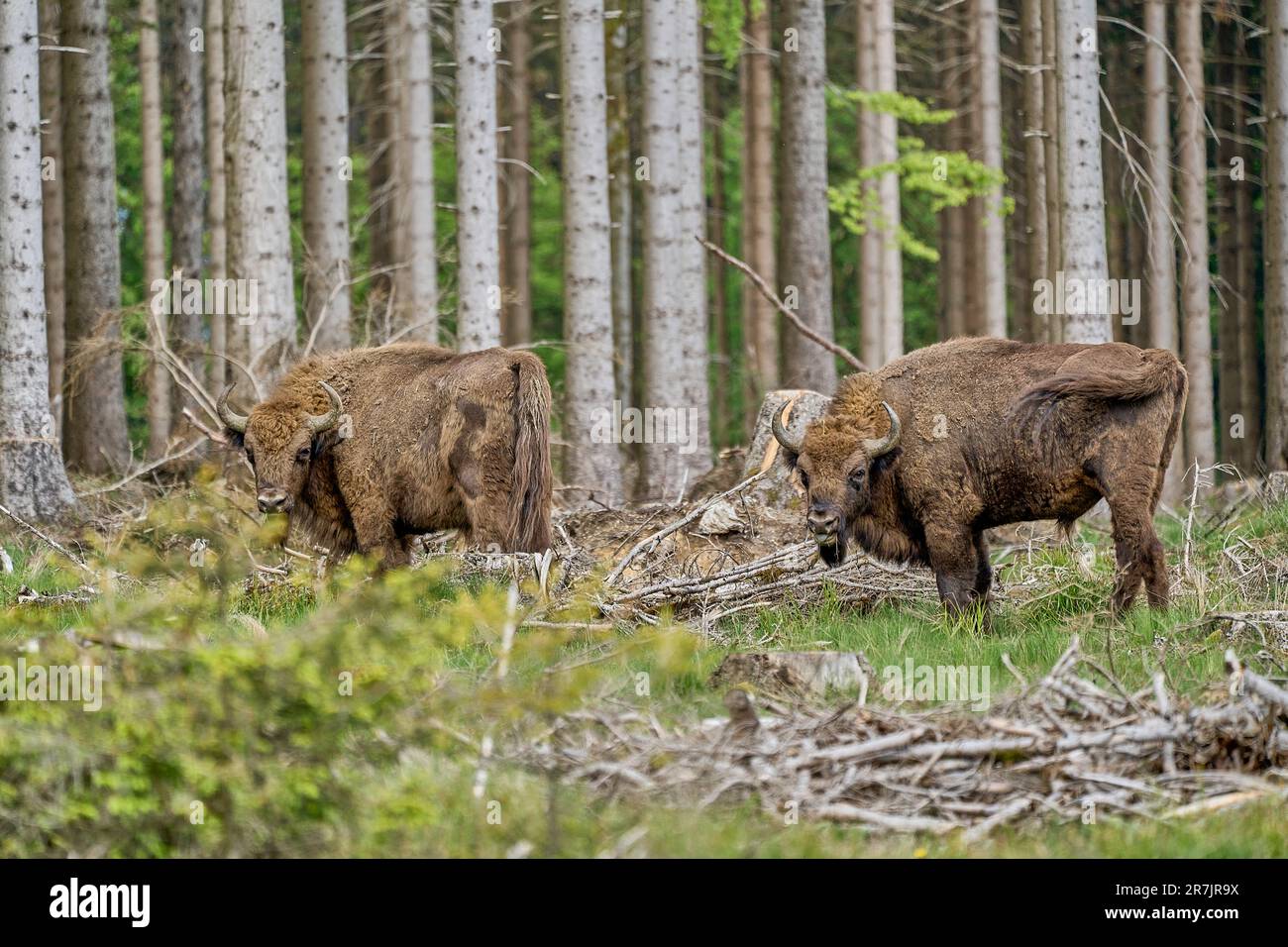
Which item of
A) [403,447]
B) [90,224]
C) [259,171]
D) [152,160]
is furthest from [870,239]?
[403,447]

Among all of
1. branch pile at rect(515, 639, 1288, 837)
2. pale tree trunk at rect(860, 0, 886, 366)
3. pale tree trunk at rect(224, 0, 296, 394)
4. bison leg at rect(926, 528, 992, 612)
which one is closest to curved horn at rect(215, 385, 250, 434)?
pale tree trunk at rect(224, 0, 296, 394)

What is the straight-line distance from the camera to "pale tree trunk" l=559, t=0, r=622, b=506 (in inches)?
614

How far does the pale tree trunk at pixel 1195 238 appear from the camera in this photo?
68.8 ft

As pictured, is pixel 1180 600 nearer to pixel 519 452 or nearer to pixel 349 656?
pixel 519 452

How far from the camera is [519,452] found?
34.4 ft

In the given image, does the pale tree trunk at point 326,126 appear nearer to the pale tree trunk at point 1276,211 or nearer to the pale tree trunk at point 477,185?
the pale tree trunk at point 477,185

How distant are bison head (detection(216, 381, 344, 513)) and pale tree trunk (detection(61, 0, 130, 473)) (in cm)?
776

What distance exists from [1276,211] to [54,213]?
16384mm

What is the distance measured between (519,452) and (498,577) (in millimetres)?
837

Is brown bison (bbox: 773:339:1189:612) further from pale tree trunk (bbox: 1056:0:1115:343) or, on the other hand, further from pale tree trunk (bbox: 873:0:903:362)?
pale tree trunk (bbox: 873:0:903:362)

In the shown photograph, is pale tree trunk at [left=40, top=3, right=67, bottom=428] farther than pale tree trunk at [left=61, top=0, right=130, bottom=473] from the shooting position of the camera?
Yes

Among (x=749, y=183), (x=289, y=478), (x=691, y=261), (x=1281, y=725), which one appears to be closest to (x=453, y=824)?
(x=1281, y=725)

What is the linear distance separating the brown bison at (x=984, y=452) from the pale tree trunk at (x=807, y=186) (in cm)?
1045

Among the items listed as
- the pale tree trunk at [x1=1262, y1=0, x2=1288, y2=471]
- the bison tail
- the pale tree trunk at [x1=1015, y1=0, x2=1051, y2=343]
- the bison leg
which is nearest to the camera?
the bison leg
